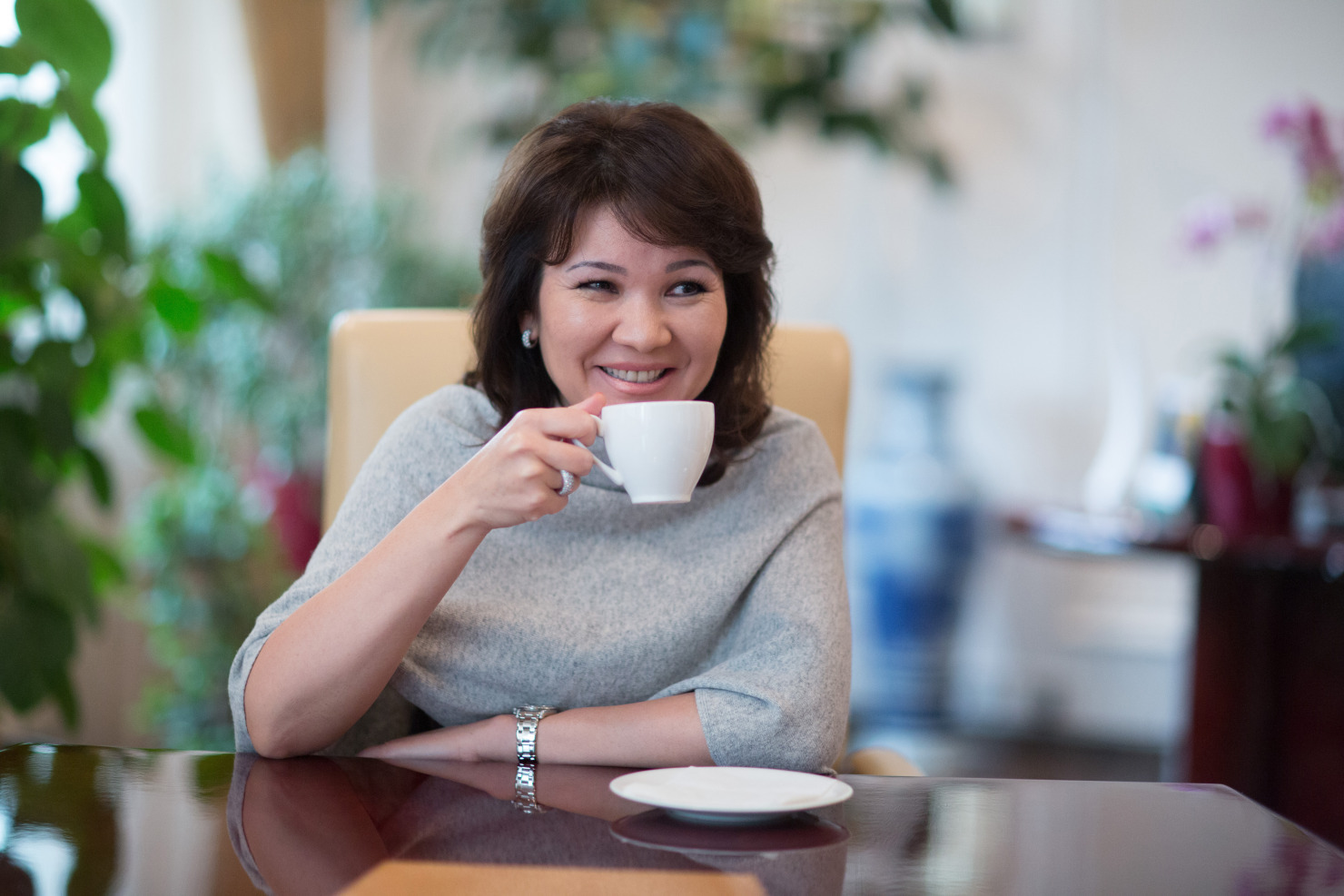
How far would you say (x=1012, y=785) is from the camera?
924 mm

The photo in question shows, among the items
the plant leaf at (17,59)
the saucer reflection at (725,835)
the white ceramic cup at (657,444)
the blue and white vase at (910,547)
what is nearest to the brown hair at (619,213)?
the white ceramic cup at (657,444)

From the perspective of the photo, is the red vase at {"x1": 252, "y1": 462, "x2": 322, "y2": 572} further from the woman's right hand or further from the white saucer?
the white saucer

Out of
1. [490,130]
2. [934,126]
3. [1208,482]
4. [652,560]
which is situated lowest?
[652,560]

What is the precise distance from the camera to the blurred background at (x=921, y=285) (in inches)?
97.2

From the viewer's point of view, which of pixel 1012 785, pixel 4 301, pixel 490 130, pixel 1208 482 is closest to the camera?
pixel 1012 785

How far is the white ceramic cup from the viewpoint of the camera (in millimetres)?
938

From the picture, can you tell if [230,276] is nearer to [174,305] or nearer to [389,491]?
[174,305]

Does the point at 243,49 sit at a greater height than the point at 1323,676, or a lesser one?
greater

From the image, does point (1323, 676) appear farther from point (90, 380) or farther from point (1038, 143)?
point (90, 380)

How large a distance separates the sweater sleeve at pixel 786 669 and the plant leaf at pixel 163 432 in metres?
1.10

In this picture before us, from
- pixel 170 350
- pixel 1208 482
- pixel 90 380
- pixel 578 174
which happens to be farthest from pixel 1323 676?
pixel 170 350

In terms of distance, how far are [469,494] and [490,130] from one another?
7.82ft

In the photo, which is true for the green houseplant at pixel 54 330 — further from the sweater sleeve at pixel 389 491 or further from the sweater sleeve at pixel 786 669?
the sweater sleeve at pixel 786 669

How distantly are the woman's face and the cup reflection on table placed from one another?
38 cm
